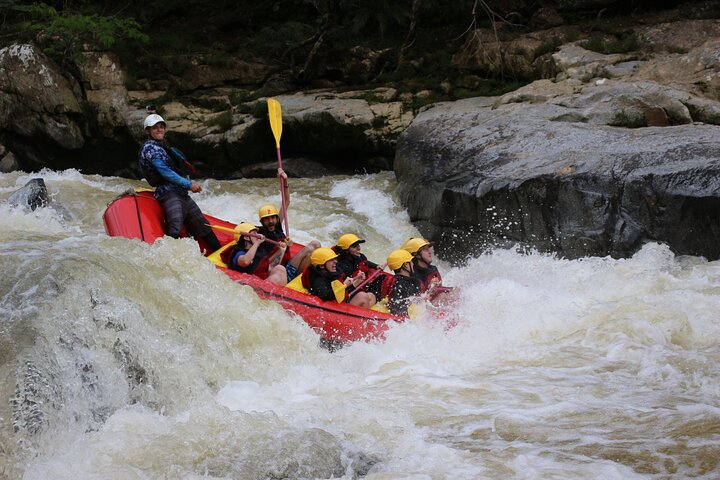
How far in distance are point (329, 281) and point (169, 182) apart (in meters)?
1.76

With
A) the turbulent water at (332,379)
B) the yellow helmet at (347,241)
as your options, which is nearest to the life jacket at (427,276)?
the turbulent water at (332,379)

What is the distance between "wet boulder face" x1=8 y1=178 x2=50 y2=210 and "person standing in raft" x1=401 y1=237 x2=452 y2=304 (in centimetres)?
463

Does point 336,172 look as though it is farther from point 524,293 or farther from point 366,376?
point 366,376

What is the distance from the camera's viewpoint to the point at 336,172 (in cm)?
1152

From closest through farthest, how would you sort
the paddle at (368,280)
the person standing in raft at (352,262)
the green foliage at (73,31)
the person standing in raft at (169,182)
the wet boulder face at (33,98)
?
the paddle at (368,280) → the person standing in raft at (352,262) → the person standing in raft at (169,182) → the green foliage at (73,31) → the wet boulder face at (33,98)

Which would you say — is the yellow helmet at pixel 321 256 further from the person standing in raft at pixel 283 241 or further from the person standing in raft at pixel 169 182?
the person standing in raft at pixel 169 182

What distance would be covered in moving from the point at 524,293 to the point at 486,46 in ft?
21.7

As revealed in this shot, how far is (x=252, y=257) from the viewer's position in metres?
6.15

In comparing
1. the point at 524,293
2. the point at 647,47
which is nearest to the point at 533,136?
the point at 524,293

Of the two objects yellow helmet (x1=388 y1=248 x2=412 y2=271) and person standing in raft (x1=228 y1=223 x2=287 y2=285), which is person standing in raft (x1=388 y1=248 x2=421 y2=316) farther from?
person standing in raft (x1=228 y1=223 x2=287 y2=285)

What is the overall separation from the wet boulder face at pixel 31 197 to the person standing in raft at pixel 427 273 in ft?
15.2

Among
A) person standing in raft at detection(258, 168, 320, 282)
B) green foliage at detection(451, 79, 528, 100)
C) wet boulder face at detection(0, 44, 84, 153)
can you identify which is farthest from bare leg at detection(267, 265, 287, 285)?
wet boulder face at detection(0, 44, 84, 153)

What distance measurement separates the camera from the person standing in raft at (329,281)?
562cm

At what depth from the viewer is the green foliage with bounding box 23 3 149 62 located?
11320mm
